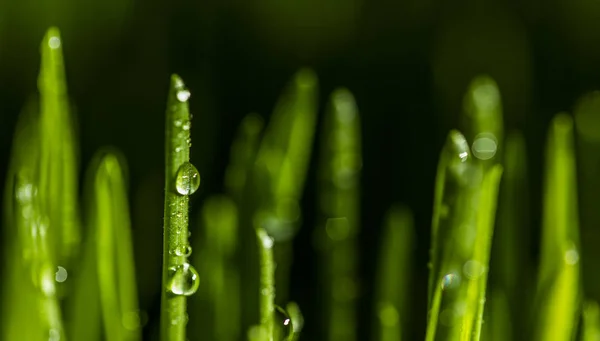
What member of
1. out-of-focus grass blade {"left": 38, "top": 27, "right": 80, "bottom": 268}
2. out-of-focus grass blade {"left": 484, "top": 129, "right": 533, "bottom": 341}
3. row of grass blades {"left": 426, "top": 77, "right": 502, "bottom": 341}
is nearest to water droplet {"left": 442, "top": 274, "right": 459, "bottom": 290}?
row of grass blades {"left": 426, "top": 77, "right": 502, "bottom": 341}

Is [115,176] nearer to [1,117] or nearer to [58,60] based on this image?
[58,60]

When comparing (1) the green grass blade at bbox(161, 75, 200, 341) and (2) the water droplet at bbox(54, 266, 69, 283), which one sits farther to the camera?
(2) the water droplet at bbox(54, 266, 69, 283)

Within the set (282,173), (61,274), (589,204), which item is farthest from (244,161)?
(589,204)

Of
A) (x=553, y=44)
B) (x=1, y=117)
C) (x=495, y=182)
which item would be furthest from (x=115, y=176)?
(x=553, y=44)

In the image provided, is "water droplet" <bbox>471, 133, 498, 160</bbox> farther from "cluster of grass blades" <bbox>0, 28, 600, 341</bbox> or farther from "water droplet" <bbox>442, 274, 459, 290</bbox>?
"water droplet" <bbox>442, 274, 459, 290</bbox>

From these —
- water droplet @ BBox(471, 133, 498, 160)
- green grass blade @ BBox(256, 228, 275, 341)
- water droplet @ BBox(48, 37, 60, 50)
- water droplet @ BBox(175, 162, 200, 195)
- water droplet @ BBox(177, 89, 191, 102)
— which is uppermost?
water droplet @ BBox(48, 37, 60, 50)

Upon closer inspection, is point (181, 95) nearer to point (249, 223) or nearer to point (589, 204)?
point (249, 223)
